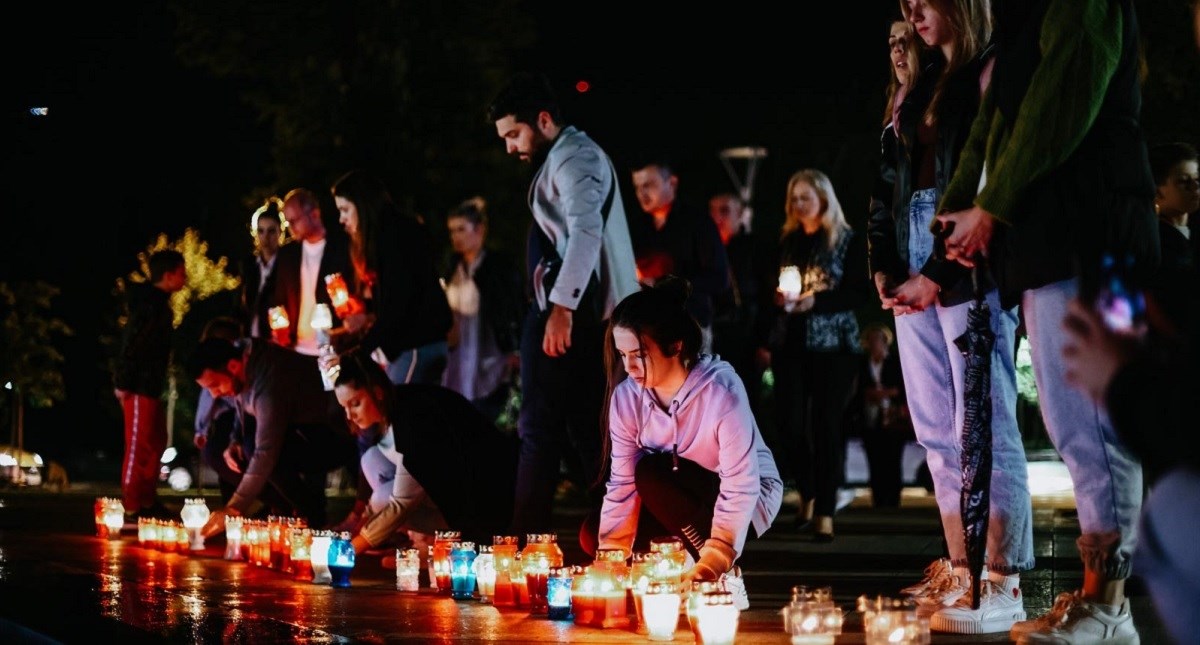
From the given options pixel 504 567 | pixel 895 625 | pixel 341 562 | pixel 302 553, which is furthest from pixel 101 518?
pixel 895 625

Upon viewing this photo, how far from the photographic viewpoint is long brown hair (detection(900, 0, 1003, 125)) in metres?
4.93

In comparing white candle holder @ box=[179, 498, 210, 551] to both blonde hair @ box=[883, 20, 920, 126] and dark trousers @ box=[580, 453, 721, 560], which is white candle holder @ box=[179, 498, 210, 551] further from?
blonde hair @ box=[883, 20, 920, 126]

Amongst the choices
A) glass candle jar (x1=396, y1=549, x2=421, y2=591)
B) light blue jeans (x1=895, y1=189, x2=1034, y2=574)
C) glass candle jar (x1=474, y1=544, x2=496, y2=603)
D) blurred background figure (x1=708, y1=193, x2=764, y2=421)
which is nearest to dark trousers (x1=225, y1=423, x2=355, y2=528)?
blurred background figure (x1=708, y1=193, x2=764, y2=421)

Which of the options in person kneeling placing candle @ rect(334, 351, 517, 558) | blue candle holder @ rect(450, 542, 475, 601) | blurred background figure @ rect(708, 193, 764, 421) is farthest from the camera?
blurred background figure @ rect(708, 193, 764, 421)

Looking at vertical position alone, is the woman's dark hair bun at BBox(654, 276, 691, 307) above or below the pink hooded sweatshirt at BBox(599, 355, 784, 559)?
above

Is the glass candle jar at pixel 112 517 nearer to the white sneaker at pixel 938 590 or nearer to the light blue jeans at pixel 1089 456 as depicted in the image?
the white sneaker at pixel 938 590

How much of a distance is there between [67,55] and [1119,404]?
27.1 feet

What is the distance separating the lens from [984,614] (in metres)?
4.57

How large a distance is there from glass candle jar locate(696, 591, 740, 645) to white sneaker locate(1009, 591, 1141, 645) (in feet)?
2.49

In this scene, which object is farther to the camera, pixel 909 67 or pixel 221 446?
pixel 221 446

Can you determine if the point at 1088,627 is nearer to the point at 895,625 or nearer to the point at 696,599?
the point at 895,625

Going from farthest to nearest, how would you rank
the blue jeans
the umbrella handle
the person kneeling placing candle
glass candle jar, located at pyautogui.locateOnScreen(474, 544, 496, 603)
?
the person kneeling placing candle
glass candle jar, located at pyautogui.locateOnScreen(474, 544, 496, 603)
the umbrella handle
the blue jeans

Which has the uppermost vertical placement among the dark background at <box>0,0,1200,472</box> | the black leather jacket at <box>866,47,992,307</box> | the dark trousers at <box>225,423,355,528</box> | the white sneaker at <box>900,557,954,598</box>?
the dark background at <box>0,0,1200,472</box>

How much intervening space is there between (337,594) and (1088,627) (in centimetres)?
300
